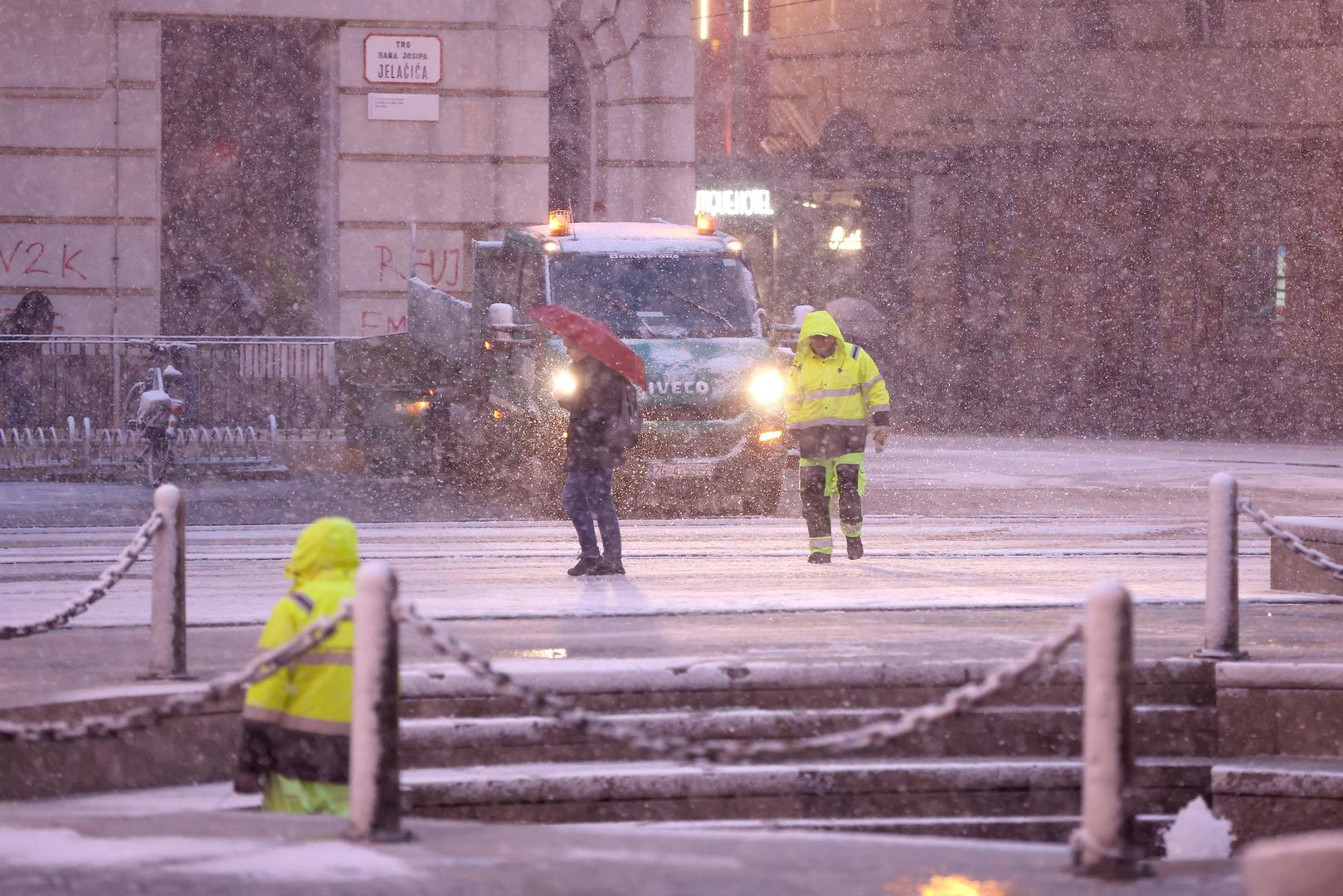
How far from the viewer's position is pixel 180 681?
767 cm

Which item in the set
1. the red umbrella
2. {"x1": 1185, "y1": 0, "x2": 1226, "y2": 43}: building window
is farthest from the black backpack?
{"x1": 1185, "y1": 0, "x2": 1226, "y2": 43}: building window

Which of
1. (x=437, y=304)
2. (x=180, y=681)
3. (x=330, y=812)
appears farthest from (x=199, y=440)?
(x=330, y=812)

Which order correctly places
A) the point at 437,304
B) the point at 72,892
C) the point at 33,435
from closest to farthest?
the point at 72,892 < the point at 437,304 < the point at 33,435

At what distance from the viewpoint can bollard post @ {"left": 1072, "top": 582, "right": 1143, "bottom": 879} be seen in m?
5.32

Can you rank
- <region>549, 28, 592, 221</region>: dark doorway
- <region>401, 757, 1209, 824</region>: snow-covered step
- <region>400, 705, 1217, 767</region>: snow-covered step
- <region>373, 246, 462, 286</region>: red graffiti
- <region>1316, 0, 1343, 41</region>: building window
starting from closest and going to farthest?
1. <region>401, 757, 1209, 824</region>: snow-covered step
2. <region>400, 705, 1217, 767</region>: snow-covered step
3. <region>373, 246, 462, 286</region>: red graffiti
4. <region>549, 28, 592, 221</region>: dark doorway
5. <region>1316, 0, 1343, 41</region>: building window

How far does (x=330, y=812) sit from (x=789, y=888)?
180 centimetres

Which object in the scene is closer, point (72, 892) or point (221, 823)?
point (72, 892)

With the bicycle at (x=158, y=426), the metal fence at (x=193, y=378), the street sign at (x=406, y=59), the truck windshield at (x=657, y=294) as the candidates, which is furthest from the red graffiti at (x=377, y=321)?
the truck windshield at (x=657, y=294)

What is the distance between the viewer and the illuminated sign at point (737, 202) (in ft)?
124

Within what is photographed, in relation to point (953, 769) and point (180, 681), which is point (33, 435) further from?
point (953, 769)

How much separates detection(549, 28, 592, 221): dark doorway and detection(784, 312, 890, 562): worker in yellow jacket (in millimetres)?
14273

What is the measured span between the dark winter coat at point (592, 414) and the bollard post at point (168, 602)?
12.5 ft

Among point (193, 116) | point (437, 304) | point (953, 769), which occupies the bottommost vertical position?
point (953, 769)

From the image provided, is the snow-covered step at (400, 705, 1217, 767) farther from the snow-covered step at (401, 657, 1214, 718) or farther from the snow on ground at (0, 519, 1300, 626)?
the snow on ground at (0, 519, 1300, 626)
